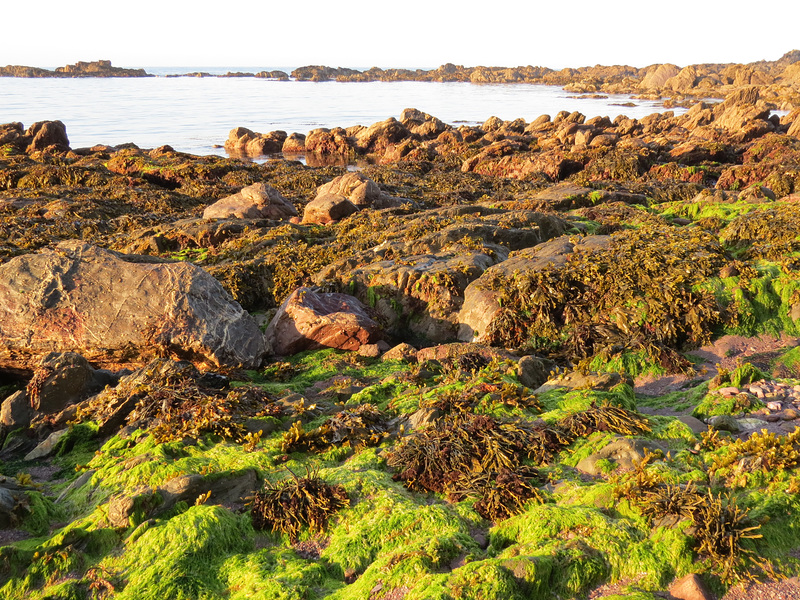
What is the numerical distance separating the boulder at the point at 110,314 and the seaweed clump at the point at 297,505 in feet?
13.2

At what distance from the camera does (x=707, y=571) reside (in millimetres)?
3803

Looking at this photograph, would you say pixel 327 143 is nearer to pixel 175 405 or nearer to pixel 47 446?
pixel 175 405

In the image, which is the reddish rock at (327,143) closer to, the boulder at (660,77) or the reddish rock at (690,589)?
the reddish rock at (690,589)

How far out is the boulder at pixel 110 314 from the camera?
326 inches

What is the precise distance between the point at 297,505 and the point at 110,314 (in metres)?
5.19

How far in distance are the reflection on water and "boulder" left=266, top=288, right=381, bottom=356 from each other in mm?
31509

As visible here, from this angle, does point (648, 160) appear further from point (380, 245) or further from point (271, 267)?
point (271, 267)

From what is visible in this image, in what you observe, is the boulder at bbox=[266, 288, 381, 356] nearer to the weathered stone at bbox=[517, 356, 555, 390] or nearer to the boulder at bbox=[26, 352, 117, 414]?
the weathered stone at bbox=[517, 356, 555, 390]

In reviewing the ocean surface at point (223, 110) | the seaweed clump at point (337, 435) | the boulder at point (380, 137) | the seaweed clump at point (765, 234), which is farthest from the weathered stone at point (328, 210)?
the ocean surface at point (223, 110)

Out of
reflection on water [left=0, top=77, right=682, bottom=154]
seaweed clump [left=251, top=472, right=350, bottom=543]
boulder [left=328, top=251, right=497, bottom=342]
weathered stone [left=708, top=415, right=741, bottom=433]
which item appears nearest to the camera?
seaweed clump [left=251, top=472, right=350, bottom=543]

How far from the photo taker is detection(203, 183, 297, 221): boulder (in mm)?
17953

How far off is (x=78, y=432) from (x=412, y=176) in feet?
77.9

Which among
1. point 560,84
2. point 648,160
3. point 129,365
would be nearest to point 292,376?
point 129,365

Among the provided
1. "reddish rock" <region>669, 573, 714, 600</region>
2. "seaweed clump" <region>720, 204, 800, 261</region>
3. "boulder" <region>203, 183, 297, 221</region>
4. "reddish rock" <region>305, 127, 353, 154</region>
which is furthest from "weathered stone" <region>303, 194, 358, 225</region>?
"reddish rock" <region>305, 127, 353, 154</region>
